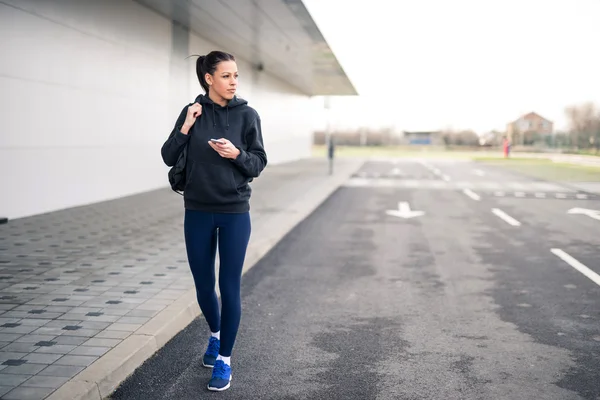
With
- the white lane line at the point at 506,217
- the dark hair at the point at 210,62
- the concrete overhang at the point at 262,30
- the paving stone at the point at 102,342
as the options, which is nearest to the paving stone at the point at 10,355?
the paving stone at the point at 102,342

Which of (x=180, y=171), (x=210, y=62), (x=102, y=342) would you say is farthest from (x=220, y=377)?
(x=210, y=62)

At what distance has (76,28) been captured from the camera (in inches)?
501

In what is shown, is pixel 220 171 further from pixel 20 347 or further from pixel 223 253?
pixel 20 347

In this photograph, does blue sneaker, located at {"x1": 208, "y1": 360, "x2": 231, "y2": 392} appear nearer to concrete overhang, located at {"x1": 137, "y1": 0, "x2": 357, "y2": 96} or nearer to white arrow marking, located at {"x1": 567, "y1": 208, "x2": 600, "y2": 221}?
white arrow marking, located at {"x1": 567, "y1": 208, "x2": 600, "y2": 221}

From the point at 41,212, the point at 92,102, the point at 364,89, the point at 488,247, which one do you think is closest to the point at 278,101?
the point at 364,89

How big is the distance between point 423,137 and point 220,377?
106318 millimetres

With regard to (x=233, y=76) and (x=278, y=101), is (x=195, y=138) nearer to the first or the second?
(x=233, y=76)

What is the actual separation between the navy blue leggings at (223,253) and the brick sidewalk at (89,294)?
2.29ft

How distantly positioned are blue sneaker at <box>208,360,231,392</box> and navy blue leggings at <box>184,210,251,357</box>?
72 mm

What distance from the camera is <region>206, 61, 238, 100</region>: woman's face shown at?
12.0ft

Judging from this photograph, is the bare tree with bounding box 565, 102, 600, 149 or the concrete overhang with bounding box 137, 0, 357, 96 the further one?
the bare tree with bounding box 565, 102, 600, 149

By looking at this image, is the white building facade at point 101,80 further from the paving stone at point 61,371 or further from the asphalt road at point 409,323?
the paving stone at point 61,371

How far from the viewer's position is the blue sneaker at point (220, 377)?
375 centimetres

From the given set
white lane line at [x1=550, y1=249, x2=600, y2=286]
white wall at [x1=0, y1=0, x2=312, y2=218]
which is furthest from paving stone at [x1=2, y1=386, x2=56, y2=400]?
white wall at [x1=0, y1=0, x2=312, y2=218]
